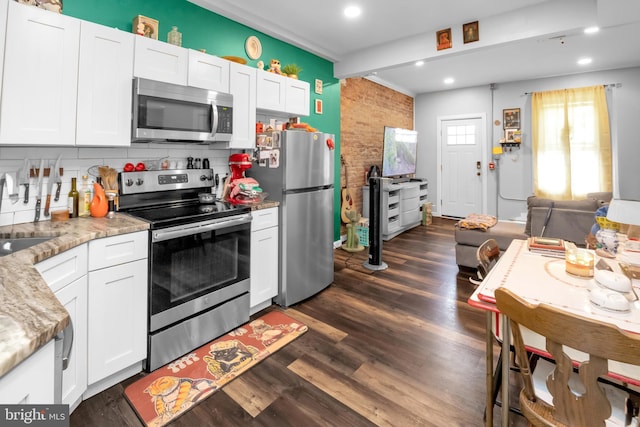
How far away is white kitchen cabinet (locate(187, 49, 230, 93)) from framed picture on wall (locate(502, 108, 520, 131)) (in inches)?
226

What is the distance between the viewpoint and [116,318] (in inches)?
73.2

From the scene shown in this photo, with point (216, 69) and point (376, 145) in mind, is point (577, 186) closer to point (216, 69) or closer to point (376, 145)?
point (376, 145)

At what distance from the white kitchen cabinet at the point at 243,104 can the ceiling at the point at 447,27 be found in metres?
0.68

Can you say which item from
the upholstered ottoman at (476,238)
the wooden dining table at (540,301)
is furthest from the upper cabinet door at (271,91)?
the upholstered ottoman at (476,238)

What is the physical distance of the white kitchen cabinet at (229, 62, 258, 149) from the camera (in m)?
2.77

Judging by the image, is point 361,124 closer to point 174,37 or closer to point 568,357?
point 174,37

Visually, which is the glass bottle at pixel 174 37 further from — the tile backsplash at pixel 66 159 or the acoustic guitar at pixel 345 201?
the acoustic guitar at pixel 345 201

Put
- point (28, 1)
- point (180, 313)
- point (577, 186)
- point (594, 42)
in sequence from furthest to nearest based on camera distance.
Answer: point (577, 186) → point (594, 42) → point (180, 313) → point (28, 1)

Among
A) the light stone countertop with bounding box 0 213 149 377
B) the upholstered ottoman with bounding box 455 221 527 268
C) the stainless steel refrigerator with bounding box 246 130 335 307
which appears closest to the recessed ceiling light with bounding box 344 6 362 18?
the stainless steel refrigerator with bounding box 246 130 335 307

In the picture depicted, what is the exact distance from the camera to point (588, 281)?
1472mm

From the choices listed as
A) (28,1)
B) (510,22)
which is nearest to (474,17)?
(510,22)

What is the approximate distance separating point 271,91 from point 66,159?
1787mm

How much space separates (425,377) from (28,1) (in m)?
3.20

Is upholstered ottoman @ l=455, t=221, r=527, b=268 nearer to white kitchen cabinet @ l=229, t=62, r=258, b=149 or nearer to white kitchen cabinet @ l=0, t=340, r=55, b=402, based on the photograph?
white kitchen cabinet @ l=229, t=62, r=258, b=149
